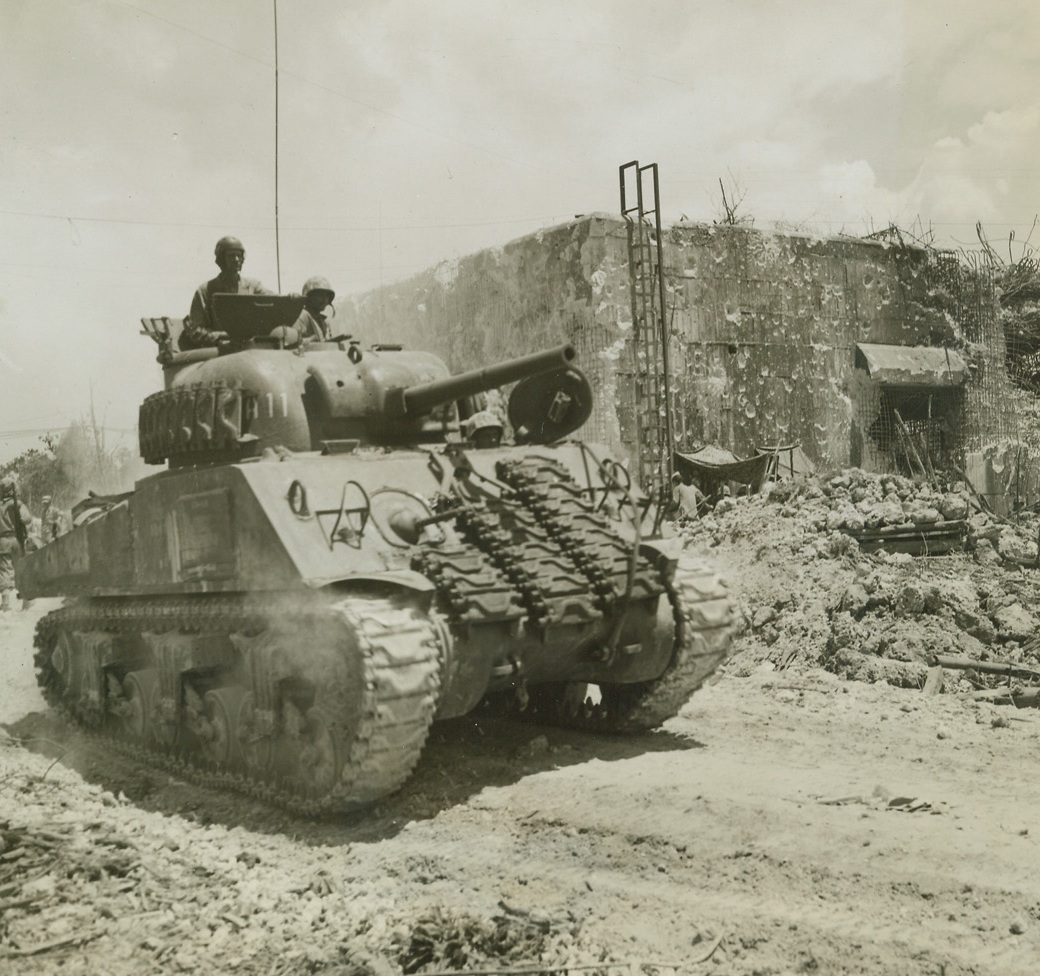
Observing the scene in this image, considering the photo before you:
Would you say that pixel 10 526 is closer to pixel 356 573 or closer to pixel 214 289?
pixel 214 289

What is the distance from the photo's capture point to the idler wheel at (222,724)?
296 inches

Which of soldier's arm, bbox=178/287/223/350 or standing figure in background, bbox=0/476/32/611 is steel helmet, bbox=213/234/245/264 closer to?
soldier's arm, bbox=178/287/223/350

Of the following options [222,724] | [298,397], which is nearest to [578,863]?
[222,724]

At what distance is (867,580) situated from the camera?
448 inches

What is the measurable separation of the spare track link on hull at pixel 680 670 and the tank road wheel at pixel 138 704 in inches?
119

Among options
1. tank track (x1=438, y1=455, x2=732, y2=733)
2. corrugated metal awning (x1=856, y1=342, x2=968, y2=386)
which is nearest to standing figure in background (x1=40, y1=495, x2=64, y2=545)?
corrugated metal awning (x1=856, y1=342, x2=968, y2=386)

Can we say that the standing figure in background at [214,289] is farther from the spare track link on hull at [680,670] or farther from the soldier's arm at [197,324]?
the spare track link on hull at [680,670]

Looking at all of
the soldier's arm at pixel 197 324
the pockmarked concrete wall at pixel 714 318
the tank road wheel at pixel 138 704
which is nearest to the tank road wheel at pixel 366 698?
the tank road wheel at pixel 138 704

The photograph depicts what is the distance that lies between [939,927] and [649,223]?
1500cm

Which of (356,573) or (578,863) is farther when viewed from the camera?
(356,573)

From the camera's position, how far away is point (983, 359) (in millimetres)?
22578

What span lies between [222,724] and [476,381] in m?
2.78

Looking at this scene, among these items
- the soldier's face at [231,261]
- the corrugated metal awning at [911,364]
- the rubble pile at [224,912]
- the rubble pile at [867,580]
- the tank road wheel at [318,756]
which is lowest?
the rubble pile at [224,912]

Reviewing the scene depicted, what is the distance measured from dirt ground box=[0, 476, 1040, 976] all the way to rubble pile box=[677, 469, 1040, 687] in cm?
80
